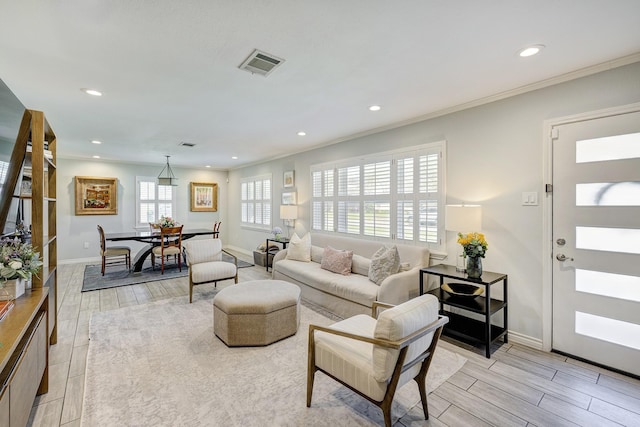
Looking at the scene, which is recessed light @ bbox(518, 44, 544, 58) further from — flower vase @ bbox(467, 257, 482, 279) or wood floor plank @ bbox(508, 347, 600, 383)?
wood floor plank @ bbox(508, 347, 600, 383)

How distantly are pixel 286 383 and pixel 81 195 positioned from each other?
7538mm

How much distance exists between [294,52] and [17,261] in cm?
240

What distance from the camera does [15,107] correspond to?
8.71ft

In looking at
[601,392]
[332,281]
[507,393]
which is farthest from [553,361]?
[332,281]

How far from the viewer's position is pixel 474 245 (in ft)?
9.66

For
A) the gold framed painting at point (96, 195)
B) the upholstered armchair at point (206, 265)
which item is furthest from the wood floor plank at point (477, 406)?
the gold framed painting at point (96, 195)

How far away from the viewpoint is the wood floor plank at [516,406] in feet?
6.25

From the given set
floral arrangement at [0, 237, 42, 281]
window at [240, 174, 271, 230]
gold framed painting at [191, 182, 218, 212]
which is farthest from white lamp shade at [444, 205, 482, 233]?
gold framed painting at [191, 182, 218, 212]

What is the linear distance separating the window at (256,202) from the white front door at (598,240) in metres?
5.77

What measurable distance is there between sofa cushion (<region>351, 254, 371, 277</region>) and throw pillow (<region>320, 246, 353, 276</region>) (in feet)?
0.31

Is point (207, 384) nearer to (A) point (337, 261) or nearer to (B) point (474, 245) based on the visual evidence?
(A) point (337, 261)

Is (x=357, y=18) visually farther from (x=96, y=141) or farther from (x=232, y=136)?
(x=96, y=141)

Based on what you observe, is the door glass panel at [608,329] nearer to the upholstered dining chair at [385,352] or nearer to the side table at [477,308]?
the side table at [477,308]

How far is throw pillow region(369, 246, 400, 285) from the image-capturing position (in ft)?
11.6
